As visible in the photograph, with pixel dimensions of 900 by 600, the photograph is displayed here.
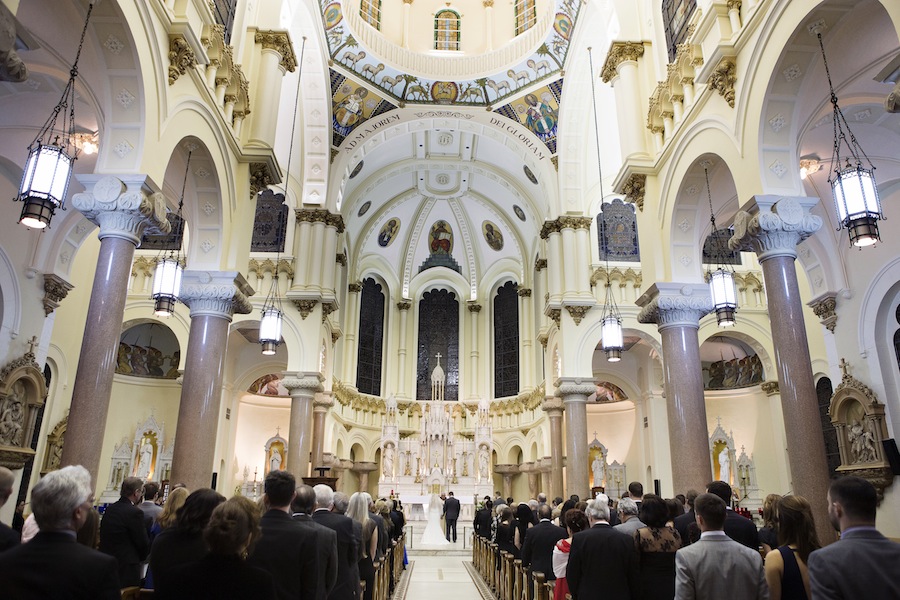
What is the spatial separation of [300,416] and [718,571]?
A: 14.7m

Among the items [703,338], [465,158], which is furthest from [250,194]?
[465,158]

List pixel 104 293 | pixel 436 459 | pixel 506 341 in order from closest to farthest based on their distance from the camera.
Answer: pixel 104 293, pixel 436 459, pixel 506 341

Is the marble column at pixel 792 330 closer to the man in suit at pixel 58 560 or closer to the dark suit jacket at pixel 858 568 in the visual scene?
the dark suit jacket at pixel 858 568

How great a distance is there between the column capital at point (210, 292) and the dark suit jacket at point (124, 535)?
546 cm

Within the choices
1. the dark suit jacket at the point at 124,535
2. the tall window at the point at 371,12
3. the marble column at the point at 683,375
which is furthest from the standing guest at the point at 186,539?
the tall window at the point at 371,12

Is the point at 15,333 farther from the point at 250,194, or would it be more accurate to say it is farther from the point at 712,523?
the point at 712,523

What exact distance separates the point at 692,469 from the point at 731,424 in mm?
12343

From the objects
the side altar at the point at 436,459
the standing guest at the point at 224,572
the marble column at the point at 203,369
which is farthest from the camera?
the side altar at the point at 436,459

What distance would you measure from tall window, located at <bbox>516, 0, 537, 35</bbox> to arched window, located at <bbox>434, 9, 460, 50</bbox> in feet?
6.90

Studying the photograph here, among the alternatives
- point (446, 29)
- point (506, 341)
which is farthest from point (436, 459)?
point (446, 29)

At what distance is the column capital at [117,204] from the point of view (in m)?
7.20

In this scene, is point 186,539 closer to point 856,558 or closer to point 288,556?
point 288,556

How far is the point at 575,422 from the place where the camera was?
54.9 feet

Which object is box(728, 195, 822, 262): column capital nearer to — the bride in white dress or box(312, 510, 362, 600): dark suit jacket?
box(312, 510, 362, 600): dark suit jacket
